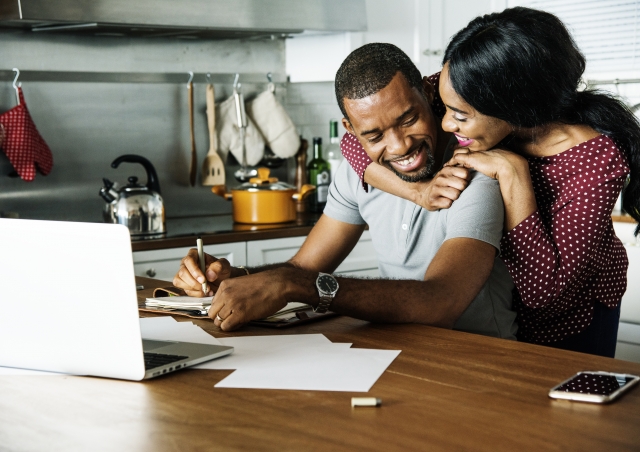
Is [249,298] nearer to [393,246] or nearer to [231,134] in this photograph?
[393,246]

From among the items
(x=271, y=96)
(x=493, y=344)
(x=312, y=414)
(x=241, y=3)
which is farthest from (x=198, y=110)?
(x=312, y=414)

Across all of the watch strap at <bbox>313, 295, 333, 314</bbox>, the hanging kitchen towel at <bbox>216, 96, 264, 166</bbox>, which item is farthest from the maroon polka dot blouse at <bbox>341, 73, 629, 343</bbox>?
the hanging kitchen towel at <bbox>216, 96, 264, 166</bbox>

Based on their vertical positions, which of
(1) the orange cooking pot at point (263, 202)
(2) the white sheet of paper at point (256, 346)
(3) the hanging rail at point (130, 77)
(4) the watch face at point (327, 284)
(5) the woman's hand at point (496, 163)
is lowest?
(1) the orange cooking pot at point (263, 202)

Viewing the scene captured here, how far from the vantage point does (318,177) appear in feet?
12.9

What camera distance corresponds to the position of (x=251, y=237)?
337cm

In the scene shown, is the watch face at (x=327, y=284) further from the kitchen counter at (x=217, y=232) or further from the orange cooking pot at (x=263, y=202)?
the orange cooking pot at (x=263, y=202)

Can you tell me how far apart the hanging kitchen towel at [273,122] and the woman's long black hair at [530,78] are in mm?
2135

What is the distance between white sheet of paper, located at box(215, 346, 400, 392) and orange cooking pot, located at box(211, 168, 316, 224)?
2.12m

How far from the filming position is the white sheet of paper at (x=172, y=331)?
1.60 meters

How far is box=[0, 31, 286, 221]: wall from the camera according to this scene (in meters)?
3.50

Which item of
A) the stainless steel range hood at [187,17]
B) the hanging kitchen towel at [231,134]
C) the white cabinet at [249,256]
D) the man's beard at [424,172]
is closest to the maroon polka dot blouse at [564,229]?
the man's beard at [424,172]

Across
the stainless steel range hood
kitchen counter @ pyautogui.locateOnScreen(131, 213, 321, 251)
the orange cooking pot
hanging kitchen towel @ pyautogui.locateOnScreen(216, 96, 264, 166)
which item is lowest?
kitchen counter @ pyautogui.locateOnScreen(131, 213, 321, 251)

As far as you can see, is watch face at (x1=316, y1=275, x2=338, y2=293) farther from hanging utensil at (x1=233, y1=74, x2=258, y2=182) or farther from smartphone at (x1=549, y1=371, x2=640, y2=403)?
hanging utensil at (x1=233, y1=74, x2=258, y2=182)

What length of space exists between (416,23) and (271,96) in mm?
795
